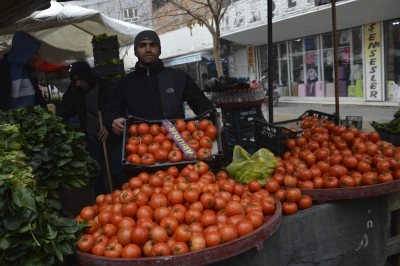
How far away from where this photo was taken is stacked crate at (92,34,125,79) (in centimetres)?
810

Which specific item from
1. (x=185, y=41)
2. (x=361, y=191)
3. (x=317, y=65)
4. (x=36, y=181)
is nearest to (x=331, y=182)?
(x=361, y=191)

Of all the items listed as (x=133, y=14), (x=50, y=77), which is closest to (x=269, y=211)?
(x=50, y=77)

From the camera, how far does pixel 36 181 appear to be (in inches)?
99.9

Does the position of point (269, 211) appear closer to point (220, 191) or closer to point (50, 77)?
point (220, 191)

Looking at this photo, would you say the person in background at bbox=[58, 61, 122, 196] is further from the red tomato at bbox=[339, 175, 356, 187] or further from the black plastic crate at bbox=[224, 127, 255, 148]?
the red tomato at bbox=[339, 175, 356, 187]

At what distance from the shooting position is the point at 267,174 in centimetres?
326

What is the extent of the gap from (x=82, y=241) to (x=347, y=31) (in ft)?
55.3

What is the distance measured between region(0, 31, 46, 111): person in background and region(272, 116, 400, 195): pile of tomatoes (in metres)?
2.99

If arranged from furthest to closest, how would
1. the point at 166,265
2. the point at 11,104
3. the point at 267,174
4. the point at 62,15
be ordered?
the point at 62,15 < the point at 11,104 < the point at 267,174 < the point at 166,265

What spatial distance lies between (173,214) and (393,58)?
1521 cm

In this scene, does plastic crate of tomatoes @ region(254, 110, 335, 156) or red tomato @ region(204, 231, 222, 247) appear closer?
red tomato @ region(204, 231, 222, 247)

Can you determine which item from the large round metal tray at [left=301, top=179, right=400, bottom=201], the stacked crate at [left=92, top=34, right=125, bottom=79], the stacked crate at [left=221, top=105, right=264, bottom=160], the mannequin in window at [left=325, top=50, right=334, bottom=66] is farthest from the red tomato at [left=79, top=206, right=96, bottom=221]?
the mannequin in window at [left=325, top=50, right=334, bottom=66]

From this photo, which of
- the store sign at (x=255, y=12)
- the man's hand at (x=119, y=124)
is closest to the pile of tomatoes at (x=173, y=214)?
the man's hand at (x=119, y=124)

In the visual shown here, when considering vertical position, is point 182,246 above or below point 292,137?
→ below
